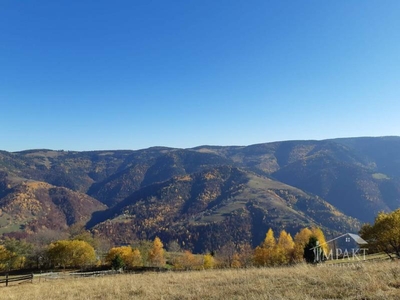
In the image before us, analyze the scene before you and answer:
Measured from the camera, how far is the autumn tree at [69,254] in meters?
106

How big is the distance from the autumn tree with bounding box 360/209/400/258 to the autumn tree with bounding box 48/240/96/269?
94.0 m

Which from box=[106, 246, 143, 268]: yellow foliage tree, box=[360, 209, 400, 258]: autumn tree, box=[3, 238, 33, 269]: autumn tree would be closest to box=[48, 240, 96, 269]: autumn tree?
box=[106, 246, 143, 268]: yellow foliage tree

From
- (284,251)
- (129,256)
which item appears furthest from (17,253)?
(284,251)

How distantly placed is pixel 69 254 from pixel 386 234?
3904 inches

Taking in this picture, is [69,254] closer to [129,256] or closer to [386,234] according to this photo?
[129,256]

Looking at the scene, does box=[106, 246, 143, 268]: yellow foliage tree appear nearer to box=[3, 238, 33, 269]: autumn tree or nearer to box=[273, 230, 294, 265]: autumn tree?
box=[3, 238, 33, 269]: autumn tree

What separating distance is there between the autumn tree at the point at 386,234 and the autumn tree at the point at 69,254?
94.0 metres

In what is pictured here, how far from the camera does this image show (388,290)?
1066 centimetres

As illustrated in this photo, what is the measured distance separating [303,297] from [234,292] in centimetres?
358

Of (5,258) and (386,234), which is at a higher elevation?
(386,234)

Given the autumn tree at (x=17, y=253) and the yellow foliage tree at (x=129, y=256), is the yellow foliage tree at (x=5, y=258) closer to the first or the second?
the autumn tree at (x=17, y=253)

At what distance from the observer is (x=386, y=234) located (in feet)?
168

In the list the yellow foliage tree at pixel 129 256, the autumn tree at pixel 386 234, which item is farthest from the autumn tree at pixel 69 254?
the autumn tree at pixel 386 234

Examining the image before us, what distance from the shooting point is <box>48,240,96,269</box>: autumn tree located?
349ft
